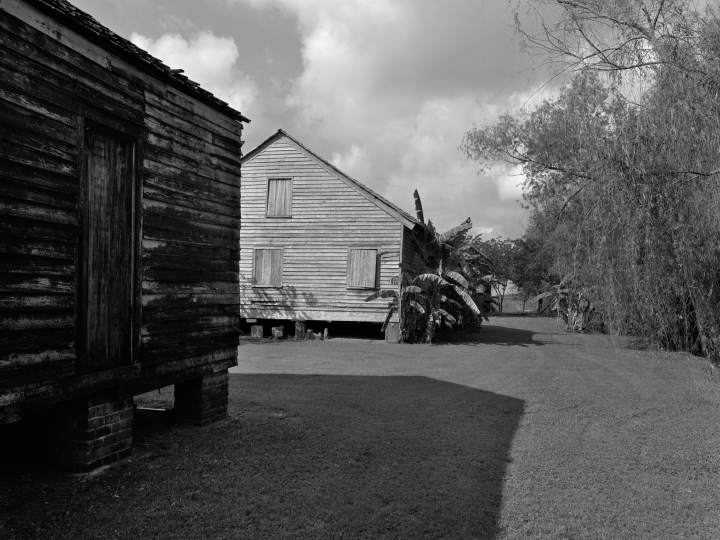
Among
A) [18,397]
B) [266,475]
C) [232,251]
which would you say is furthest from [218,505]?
[232,251]

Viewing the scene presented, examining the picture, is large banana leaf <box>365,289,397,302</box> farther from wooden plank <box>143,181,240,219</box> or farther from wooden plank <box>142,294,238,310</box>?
wooden plank <box>143,181,240,219</box>

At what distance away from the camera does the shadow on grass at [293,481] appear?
5.00 meters

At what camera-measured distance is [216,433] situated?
7.78 metres

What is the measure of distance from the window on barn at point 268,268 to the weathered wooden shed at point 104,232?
14.2m

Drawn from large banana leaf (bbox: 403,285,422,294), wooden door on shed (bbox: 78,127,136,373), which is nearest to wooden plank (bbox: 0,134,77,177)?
wooden door on shed (bbox: 78,127,136,373)

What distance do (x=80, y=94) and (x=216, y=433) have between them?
4705mm

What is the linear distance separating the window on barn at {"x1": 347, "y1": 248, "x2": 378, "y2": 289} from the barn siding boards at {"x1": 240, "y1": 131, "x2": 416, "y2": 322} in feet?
0.14

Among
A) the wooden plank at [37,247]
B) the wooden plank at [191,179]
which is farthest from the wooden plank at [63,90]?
the wooden plank at [37,247]

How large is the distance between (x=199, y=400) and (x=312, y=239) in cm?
1486

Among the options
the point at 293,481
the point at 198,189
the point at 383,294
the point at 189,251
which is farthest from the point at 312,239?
the point at 293,481

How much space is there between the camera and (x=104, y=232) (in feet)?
20.6

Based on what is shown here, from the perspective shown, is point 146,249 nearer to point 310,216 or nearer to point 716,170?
point 716,170

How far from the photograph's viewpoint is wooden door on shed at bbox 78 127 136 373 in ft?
19.7

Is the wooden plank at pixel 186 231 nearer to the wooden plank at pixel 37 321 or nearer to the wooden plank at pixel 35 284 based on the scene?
the wooden plank at pixel 35 284
